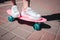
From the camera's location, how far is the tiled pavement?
1003 millimetres

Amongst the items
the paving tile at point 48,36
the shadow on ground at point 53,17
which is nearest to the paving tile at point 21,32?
the paving tile at point 48,36

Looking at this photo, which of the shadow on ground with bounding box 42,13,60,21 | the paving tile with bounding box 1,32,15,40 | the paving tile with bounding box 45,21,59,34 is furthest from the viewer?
the shadow on ground with bounding box 42,13,60,21

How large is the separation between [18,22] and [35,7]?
15.8 inches

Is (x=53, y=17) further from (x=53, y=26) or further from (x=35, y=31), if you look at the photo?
(x=35, y=31)

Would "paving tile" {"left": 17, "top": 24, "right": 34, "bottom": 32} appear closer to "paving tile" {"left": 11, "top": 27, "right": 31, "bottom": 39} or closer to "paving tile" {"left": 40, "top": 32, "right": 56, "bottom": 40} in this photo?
"paving tile" {"left": 11, "top": 27, "right": 31, "bottom": 39}

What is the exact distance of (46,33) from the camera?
1077 millimetres

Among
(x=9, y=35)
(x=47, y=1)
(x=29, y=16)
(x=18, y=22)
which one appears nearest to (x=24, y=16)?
(x=29, y=16)

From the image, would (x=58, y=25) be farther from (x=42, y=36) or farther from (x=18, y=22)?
(x=18, y=22)

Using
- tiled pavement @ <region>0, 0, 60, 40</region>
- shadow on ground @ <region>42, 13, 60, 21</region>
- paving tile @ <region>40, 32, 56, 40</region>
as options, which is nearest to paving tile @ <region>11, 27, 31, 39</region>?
tiled pavement @ <region>0, 0, 60, 40</region>

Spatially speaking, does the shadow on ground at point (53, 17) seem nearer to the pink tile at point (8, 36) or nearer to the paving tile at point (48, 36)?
the paving tile at point (48, 36)

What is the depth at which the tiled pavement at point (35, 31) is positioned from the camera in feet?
3.29

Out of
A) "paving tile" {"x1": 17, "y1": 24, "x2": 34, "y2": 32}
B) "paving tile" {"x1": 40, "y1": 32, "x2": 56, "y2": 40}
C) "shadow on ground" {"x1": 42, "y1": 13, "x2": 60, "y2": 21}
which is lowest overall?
"paving tile" {"x1": 40, "y1": 32, "x2": 56, "y2": 40}

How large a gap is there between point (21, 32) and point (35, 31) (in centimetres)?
18

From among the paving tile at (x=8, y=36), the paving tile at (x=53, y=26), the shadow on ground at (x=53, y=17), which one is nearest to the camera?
the paving tile at (x=8, y=36)
